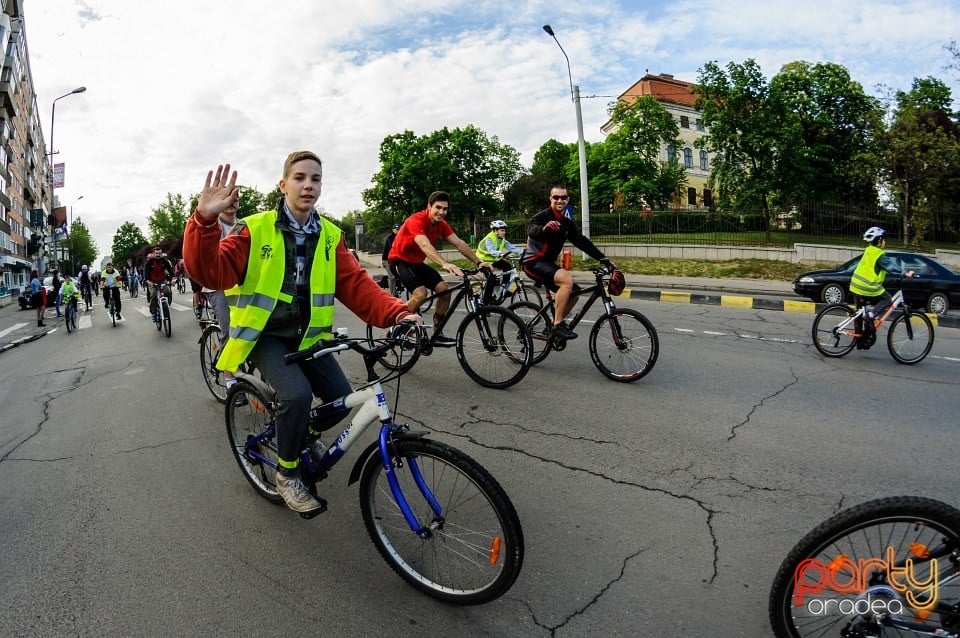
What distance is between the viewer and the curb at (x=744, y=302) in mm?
11805

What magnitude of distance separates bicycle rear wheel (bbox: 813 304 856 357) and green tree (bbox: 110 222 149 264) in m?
123

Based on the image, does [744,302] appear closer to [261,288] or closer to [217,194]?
[261,288]

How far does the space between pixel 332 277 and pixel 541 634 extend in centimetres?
198

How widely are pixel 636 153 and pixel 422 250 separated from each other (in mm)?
43733

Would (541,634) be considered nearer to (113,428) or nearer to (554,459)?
(554,459)

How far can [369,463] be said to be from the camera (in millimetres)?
2734

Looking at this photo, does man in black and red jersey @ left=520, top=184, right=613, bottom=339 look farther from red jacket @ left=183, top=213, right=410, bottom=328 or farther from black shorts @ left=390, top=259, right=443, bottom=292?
red jacket @ left=183, top=213, right=410, bottom=328

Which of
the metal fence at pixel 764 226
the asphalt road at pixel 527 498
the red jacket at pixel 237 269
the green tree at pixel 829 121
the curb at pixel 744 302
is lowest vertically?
the asphalt road at pixel 527 498

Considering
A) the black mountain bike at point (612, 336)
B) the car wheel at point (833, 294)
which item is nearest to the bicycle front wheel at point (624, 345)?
the black mountain bike at point (612, 336)

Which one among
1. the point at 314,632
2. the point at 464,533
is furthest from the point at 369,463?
the point at 314,632

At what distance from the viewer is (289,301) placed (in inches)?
121

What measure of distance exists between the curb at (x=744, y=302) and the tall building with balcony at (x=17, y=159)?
33662 mm

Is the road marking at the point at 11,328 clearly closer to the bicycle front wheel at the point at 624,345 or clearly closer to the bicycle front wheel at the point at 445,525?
the bicycle front wheel at the point at 624,345

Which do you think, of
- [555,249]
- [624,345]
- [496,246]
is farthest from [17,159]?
[624,345]
